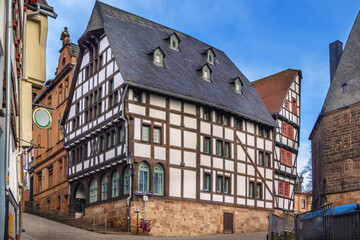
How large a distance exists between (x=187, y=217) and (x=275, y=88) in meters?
16.6

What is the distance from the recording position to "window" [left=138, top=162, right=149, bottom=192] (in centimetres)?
2916

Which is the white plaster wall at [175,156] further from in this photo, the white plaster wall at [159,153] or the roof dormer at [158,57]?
the roof dormer at [158,57]

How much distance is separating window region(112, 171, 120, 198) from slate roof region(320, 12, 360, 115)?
13.9 m

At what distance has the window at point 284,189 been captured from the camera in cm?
3930

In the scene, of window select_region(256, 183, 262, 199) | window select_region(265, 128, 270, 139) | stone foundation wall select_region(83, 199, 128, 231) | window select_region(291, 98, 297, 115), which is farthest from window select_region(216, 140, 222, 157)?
window select_region(291, 98, 297, 115)

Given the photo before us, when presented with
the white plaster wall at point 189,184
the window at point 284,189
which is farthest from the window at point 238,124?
the window at point 284,189

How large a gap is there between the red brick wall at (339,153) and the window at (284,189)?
122 inches

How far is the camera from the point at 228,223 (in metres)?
33.2

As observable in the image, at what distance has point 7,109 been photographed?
440 inches

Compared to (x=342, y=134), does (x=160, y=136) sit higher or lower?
lower

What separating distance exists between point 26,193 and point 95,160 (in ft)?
56.0

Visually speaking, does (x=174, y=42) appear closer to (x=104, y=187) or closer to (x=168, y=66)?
(x=168, y=66)

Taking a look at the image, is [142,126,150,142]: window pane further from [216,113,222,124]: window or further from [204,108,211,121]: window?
[216,113,222,124]: window

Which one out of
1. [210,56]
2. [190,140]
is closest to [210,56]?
[210,56]
